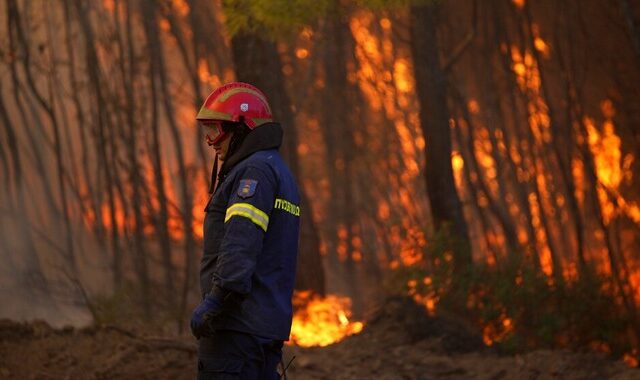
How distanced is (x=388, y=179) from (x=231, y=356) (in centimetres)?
3138

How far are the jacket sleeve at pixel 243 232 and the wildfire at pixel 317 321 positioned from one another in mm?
8179

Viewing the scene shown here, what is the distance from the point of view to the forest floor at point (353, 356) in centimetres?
988

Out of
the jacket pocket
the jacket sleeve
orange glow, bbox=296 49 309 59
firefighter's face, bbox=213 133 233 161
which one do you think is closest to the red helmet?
firefighter's face, bbox=213 133 233 161

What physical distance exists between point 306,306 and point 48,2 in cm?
1530

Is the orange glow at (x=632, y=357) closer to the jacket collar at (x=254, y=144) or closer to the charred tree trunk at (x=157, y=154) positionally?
the jacket collar at (x=254, y=144)

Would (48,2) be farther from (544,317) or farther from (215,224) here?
(215,224)

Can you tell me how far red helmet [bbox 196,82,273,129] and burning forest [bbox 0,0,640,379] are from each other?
13.1ft

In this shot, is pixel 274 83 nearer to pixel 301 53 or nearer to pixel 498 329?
pixel 498 329

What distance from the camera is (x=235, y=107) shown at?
20.1ft

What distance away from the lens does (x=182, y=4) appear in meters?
31.2

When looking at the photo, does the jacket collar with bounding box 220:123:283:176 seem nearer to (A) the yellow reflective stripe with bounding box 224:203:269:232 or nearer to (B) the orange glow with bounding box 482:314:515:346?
(A) the yellow reflective stripe with bounding box 224:203:269:232

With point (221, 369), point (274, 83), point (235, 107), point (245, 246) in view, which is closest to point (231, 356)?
point (221, 369)

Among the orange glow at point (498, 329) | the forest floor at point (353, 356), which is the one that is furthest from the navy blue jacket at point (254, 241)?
the orange glow at point (498, 329)

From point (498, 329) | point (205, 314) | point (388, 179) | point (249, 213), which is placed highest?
point (388, 179)
